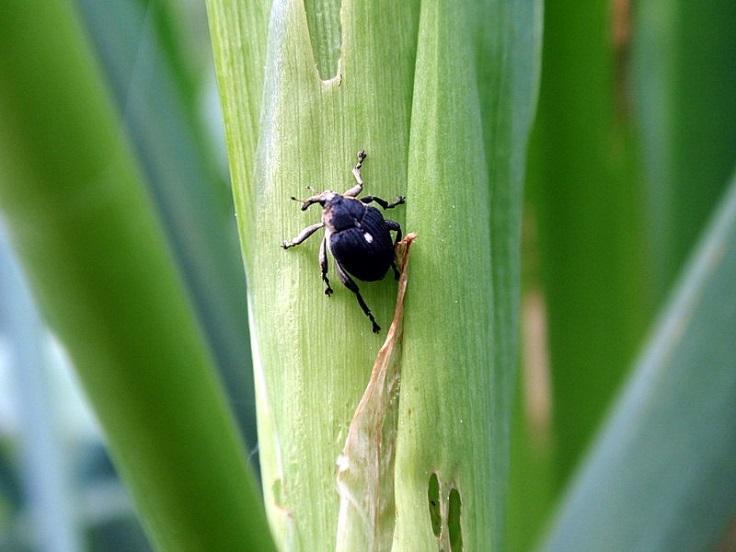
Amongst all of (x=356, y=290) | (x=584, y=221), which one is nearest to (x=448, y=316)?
(x=356, y=290)

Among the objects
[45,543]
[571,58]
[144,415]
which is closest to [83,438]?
[45,543]

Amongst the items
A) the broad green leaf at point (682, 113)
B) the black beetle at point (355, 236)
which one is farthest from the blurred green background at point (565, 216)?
the black beetle at point (355, 236)

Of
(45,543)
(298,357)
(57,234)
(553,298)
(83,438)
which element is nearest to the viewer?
(57,234)

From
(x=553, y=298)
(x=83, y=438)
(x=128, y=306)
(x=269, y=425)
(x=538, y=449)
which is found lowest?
(x=83, y=438)

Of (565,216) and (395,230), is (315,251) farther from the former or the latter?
(565,216)

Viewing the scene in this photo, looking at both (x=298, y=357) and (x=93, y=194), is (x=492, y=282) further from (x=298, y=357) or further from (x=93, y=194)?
(x=93, y=194)

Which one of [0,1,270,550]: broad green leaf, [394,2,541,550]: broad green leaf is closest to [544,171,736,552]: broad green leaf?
[394,2,541,550]: broad green leaf

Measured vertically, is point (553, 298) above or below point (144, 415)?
below
